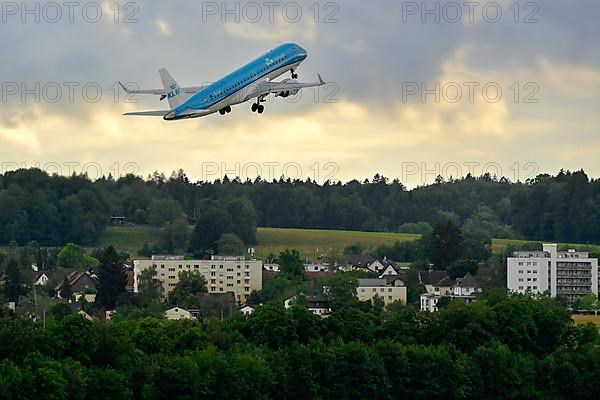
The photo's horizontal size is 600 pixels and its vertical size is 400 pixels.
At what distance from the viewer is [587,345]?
139750 millimetres

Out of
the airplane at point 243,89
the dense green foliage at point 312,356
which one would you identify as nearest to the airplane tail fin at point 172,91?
the airplane at point 243,89

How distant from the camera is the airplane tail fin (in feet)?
465

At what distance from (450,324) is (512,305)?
19.4 ft

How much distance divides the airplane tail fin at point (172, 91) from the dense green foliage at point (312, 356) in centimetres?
1526

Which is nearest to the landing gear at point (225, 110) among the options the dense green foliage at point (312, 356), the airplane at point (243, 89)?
the airplane at point (243, 89)

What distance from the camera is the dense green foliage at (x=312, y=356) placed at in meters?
117

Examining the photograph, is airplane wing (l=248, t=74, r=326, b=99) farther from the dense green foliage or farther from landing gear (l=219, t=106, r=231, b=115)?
the dense green foliage

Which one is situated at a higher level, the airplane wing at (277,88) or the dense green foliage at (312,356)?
the airplane wing at (277,88)

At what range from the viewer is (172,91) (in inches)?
5610

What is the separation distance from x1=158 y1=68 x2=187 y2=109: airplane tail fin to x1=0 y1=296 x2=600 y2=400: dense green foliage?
50.1 ft

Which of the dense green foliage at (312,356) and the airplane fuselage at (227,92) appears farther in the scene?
the airplane fuselage at (227,92)

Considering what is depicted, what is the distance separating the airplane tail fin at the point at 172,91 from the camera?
141750mm

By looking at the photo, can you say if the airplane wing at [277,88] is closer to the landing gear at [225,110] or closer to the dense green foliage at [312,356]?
the landing gear at [225,110]

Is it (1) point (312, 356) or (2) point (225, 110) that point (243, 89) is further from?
(1) point (312, 356)
